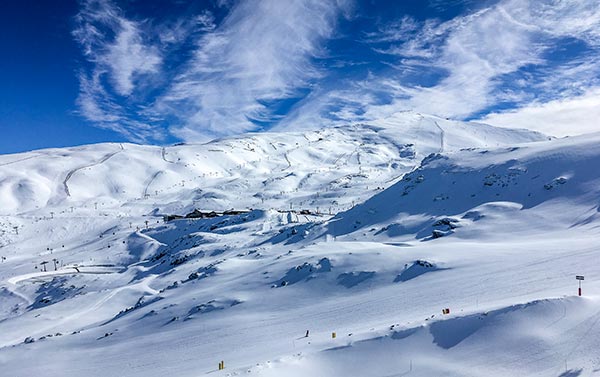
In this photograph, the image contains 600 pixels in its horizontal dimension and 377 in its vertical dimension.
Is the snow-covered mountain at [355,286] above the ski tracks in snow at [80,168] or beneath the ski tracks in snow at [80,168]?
beneath

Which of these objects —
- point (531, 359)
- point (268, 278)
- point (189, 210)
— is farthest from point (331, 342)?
point (189, 210)

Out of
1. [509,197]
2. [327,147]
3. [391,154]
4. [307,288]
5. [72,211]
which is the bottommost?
[307,288]

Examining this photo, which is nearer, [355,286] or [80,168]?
[355,286]

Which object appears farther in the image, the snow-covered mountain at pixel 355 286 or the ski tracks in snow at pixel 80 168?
the ski tracks in snow at pixel 80 168

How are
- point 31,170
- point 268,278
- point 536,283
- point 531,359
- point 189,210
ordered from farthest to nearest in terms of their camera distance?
point 31,170 → point 189,210 → point 268,278 → point 536,283 → point 531,359

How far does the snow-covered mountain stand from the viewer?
15.4 metres

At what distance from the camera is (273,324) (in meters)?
24.9

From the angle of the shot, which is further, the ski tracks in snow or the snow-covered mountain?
the ski tracks in snow

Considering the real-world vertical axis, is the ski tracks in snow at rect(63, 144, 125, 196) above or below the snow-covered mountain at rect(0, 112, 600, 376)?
above

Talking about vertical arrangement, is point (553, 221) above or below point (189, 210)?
below

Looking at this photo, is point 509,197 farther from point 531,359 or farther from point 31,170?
point 31,170

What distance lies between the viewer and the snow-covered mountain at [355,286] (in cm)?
1543

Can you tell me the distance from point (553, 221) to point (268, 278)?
22567mm

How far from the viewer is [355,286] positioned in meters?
28.7
